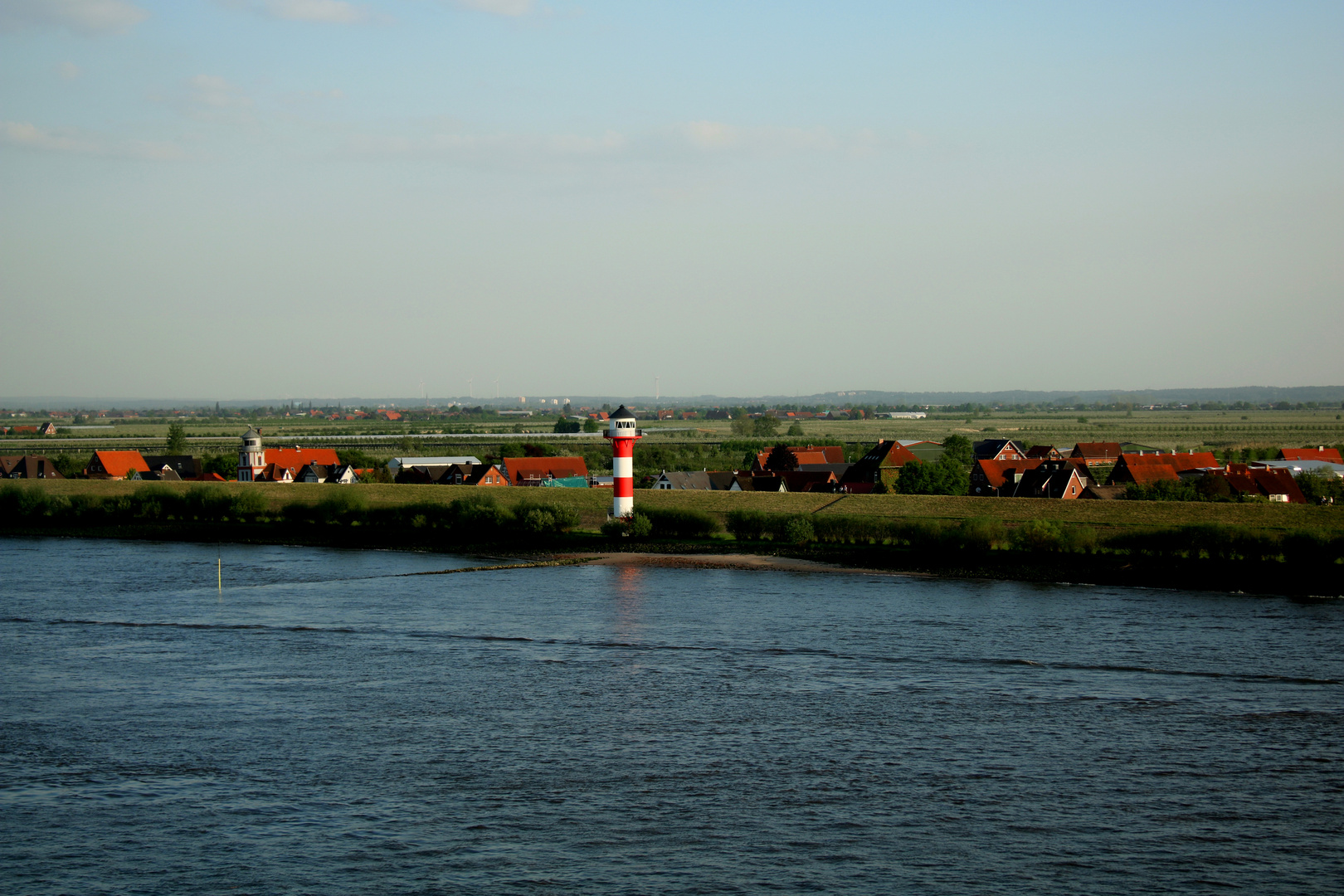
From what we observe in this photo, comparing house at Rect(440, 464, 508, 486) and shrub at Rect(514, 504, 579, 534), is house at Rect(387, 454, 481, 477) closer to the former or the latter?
house at Rect(440, 464, 508, 486)

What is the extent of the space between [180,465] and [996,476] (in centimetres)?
5023

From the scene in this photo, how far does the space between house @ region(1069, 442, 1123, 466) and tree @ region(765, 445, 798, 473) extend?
1640 cm

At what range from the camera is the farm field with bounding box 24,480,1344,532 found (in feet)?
143

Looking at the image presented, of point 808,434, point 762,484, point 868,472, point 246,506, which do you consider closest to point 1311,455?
point 868,472

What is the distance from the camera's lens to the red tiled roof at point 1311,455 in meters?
68.4

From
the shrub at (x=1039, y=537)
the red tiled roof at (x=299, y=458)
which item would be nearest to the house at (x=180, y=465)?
the red tiled roof at (x=299, y=458)

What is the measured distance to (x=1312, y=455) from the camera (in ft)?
227

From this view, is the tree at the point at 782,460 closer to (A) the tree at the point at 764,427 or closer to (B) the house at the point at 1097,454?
(B) the house at the point at 1097,454

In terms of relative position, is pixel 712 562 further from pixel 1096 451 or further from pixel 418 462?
pixel 1096 451

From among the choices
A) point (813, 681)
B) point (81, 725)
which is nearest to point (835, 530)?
point (813, 681)

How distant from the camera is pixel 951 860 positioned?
15.0 meters

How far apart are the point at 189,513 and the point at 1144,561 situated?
4249 centimetres

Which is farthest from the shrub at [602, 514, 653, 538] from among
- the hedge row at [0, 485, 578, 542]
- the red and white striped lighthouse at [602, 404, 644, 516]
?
the hedge row at [0, 485, 578, 542]

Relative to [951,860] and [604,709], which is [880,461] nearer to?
[604,709]
